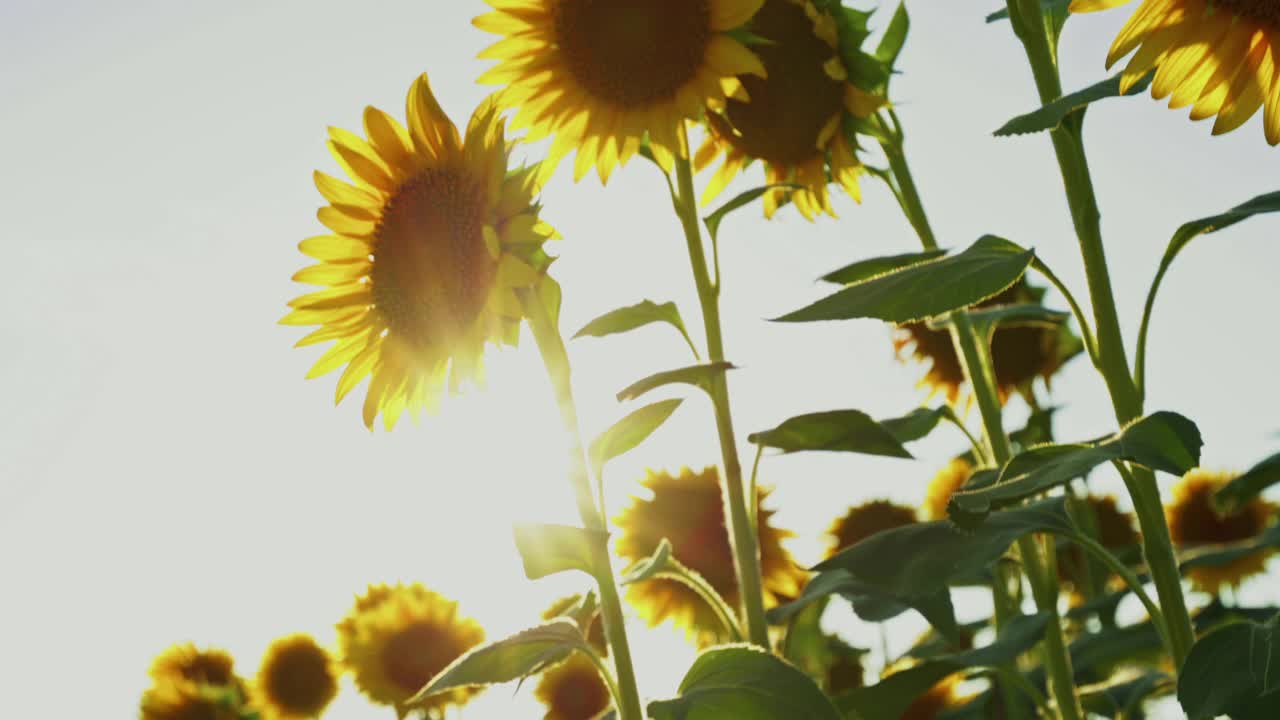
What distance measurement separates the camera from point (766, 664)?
1416mm

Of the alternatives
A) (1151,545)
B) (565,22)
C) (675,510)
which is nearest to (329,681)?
(675,510)

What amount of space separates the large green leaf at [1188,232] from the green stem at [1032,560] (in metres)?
0.56

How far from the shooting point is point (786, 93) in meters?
2.29

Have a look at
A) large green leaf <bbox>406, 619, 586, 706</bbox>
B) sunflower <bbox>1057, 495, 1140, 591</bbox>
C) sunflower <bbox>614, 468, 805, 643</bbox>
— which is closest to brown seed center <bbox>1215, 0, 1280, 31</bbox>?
large green leaf <bbox>406, 619, 586, 706</bbox>

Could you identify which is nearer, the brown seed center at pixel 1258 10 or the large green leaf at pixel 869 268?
the brown seed center at pixel 1258 10

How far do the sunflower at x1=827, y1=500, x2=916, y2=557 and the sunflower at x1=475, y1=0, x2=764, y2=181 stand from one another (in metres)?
2.25

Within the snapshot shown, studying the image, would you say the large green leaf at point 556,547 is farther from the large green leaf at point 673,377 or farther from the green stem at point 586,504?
the large green leaf at point 673,377

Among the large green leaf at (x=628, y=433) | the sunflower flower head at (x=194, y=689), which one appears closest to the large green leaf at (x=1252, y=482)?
the large green leaf at (x=628, y=433)

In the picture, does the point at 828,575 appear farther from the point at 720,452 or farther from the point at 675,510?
the point at 675,510

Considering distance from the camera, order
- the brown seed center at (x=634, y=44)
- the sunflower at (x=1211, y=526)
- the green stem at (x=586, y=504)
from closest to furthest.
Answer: the green stem at (x=586, y=504), the brown seed center at (x=634, y=44), the sunflower at (x=1211, y=526)

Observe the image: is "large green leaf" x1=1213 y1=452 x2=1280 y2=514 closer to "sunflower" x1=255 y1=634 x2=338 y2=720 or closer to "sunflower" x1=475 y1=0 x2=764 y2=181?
"sunflower" x1=475 y1=0 x2=764 y2=181

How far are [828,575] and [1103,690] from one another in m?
0.90

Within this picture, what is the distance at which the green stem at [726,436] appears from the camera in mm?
1806

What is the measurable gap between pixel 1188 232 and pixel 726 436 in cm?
70
